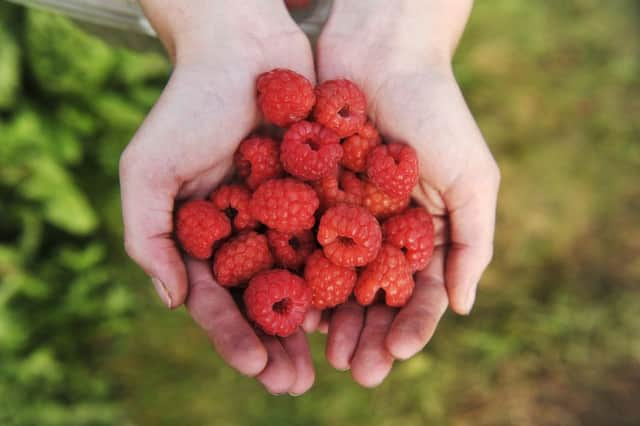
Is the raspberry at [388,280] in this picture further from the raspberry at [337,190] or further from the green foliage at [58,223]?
the green foliage at [58,223]

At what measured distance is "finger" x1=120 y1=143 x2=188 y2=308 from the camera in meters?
1.83

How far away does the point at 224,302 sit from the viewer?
184cm

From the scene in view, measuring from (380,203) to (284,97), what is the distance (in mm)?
481

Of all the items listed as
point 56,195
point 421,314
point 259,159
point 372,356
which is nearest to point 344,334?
point 372,356

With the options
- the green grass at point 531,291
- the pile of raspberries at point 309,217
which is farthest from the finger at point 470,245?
the green grass at point 531,291

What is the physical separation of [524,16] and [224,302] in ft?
10.8

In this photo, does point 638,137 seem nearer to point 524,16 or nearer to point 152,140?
point 524,16

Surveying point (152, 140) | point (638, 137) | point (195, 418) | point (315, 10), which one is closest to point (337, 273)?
point (152, 140)

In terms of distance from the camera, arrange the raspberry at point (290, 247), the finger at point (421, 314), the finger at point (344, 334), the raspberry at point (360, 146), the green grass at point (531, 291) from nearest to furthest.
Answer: the finger at point (421, 314), the finger at point (344, 334), the raspberry at point (290, 247), the raspberry at point (360, 146), the green grass at point (531, 291)

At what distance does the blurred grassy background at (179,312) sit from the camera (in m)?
2.95

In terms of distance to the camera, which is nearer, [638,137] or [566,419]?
[566,419]

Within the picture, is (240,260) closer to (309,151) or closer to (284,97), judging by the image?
(309,151)

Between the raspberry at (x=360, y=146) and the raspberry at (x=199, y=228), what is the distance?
49 cm

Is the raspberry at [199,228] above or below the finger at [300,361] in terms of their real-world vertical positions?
above
